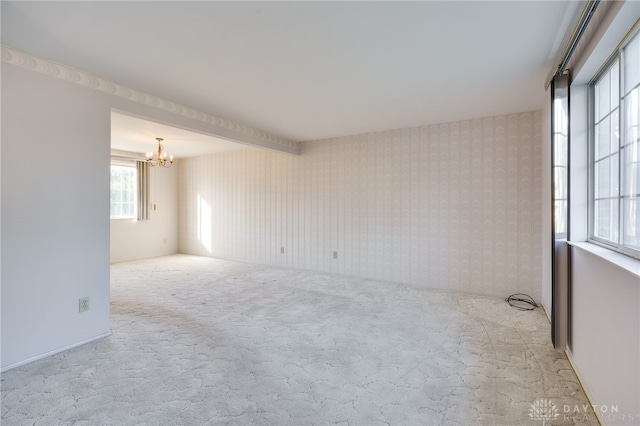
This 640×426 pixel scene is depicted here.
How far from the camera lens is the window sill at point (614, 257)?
1.45 meters

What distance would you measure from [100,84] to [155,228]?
5.00m

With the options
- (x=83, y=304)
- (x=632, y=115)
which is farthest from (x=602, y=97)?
(x=83, y=304)

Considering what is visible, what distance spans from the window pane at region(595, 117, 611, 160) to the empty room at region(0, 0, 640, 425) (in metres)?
0.02

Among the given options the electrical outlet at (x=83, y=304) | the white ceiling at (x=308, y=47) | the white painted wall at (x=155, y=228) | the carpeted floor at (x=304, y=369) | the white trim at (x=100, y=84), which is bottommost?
Result: the carpeted floor at (x=304, y=369)

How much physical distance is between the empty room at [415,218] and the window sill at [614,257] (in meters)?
0.03

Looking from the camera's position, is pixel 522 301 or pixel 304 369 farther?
pixel 522 301

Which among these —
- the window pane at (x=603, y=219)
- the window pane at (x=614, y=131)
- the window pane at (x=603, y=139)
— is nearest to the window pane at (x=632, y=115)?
the window pane at (x=614, y=131)

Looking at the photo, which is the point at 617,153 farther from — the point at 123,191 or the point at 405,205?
the point at 123,191

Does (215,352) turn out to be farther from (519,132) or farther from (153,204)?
(153,204)

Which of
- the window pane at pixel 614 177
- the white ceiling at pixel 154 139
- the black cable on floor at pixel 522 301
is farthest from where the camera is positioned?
the white ceiling at pixel 154 139

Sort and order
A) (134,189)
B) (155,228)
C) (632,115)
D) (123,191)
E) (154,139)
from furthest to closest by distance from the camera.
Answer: (155,228) < (134,189) < (123,191) < (154,139) < (632,115)

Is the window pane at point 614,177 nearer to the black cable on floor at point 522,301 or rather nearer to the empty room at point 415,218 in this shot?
the empty room at point 415,218

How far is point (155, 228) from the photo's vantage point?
7.12 meters

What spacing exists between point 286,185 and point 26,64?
13.0 ft
